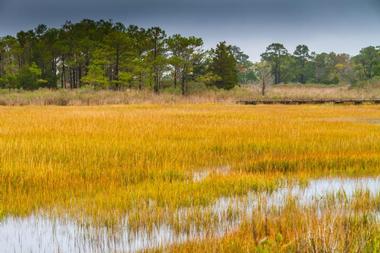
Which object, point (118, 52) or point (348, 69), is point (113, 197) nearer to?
point (118, 52)

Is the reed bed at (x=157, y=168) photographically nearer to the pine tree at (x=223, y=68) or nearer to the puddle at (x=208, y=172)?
the puddle at (x=208, y=172)

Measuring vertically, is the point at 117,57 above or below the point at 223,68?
above

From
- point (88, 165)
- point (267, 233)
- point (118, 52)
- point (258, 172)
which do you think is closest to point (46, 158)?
point (88, 165)

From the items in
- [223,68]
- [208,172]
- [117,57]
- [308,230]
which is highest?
[117,57]

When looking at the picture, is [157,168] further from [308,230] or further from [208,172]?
[308,230]

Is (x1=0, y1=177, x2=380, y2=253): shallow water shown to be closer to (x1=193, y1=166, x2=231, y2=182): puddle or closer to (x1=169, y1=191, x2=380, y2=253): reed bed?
(x1=169, y1=191, x2=380, y2=253): reed bed

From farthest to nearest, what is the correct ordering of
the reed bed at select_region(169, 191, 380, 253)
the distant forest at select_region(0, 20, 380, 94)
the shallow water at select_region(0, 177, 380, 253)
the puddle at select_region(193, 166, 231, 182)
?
the distant forest at select_region(0, 20, 380, 94)
the puddle at select_region(193, 166, 231, 182)
the shallow water at select_region(0, 177, 380, 253)
the reed bed at select_region(169, 191, 380, 253)

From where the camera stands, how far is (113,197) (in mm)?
5496

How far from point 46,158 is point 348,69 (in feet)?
333

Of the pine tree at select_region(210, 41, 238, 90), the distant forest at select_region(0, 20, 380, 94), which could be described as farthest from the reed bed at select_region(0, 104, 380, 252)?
the pine tree at select_region(210, 41, 238, 90)

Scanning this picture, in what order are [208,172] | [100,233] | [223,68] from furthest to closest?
[223,68] < [208,172] < [100,233]

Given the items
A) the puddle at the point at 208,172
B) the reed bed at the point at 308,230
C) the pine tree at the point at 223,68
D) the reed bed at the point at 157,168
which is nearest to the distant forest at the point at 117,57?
the pine tree at the point at 223,68

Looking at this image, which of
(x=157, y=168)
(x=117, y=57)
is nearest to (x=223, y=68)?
(x=117, y=57)

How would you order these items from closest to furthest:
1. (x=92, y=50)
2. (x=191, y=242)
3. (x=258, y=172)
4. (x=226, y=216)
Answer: (x=191, y=242) → (x=226, y=216) → (x=258, y=172) → (x=92, y=50)
